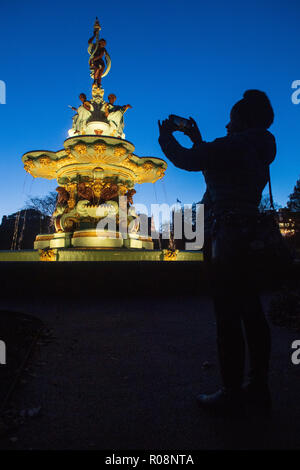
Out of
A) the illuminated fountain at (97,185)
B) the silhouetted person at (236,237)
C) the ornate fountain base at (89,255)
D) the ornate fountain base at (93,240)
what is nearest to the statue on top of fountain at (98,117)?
the illuminated fountain at (97,185)

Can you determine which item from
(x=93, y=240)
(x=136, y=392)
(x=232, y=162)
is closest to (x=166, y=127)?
(x=232, y=162)

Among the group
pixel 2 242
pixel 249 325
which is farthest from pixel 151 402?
pixel 2 242

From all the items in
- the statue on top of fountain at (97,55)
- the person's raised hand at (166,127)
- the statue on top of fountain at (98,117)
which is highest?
the statue on top of fountain at (97,55)

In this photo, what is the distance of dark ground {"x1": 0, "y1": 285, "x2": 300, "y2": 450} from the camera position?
1665 millimetres

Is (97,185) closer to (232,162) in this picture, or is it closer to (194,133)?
(194,133)

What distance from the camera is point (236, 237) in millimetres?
1915

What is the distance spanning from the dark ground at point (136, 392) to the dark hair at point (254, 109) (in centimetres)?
209

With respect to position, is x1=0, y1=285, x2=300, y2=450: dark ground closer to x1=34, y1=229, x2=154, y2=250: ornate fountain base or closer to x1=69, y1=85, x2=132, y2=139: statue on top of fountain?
x1=34, y1=229, x2=154, y2=250: ornate fountain base

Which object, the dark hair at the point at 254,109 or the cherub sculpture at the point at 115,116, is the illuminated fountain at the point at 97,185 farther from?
the dark hair at the point at 254,109

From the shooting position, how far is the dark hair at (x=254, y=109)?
84.0 inches

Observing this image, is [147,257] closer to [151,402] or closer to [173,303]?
[173,303]

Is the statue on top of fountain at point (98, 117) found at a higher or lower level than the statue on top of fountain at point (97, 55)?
lower

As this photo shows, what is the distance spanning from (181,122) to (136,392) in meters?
2.16
